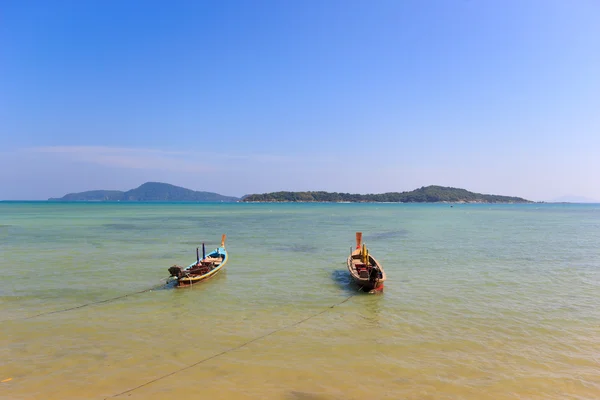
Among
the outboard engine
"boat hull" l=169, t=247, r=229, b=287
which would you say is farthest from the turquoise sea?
the outboard engine

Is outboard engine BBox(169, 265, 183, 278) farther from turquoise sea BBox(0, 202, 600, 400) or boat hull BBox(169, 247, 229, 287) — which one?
turquoise sea BBox(0, 202, 600, 400)

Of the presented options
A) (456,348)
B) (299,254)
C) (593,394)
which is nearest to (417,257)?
(299,254)

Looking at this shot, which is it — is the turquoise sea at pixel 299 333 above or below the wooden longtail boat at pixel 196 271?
below

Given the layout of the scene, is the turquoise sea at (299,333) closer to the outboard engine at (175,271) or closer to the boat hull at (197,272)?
the boat hull at (197,272)

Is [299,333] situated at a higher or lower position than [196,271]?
A: lower

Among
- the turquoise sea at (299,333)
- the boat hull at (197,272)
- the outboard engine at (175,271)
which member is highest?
the outboard engine at (175,271)

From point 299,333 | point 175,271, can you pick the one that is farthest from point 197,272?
point 299,333

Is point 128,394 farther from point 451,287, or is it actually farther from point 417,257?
point 417,257

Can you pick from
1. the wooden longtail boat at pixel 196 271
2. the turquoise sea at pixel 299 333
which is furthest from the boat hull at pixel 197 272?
the turquoise sea at pixel 299 333

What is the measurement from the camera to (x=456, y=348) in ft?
38.5

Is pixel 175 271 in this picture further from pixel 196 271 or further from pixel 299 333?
pixel 299 333

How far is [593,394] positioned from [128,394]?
11053 millimetres

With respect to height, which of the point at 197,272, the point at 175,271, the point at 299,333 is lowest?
the point at 299,333

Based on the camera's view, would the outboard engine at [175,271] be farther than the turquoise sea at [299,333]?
Yes
